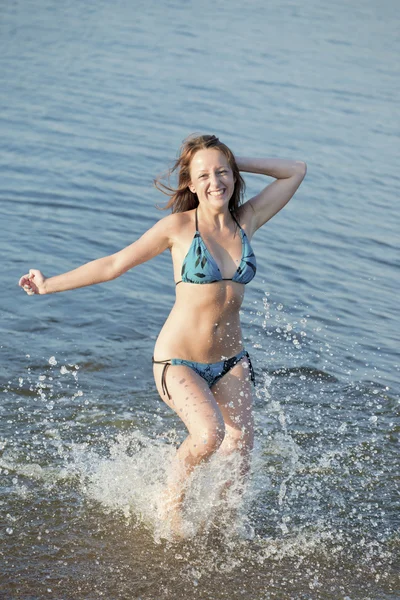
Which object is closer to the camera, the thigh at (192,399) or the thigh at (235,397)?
the thigh at (192,399)

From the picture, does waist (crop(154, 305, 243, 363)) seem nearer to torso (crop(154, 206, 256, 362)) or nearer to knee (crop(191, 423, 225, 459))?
torso (crop(154, 206, 256, 362))

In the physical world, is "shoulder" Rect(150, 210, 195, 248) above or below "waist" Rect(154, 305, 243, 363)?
above

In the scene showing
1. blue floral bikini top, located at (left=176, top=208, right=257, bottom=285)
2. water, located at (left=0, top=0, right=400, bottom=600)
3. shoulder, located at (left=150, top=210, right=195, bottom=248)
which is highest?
shoulder, located at (left=150, top=210, right=195, bottom=248)

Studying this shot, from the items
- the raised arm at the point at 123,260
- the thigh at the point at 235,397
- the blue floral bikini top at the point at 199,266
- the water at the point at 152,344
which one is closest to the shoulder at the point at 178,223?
the raised arm at the point at 123,260

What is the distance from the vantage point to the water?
214 inches

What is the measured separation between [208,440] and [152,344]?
379cm

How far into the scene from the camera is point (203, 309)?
211 inches

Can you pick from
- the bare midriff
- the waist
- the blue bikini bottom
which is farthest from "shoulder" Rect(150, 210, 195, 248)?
the blue bikini bottom

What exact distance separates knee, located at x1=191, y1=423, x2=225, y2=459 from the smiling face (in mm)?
1365

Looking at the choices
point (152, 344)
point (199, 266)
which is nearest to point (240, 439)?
point (199, 266)

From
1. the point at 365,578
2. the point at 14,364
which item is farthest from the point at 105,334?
the point at 365,578

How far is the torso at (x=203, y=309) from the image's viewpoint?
5.35 metres

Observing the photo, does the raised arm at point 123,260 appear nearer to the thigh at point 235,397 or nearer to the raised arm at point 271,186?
the raised arm at point 271,186

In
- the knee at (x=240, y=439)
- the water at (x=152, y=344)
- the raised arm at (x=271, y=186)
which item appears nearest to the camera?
the water at (x=152, y=344)
